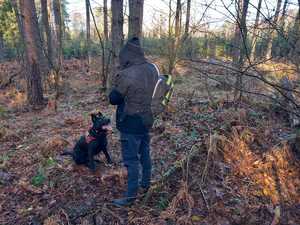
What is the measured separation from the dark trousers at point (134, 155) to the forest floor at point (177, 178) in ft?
0.94

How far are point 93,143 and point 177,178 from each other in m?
1.44

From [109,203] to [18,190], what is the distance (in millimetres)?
1604

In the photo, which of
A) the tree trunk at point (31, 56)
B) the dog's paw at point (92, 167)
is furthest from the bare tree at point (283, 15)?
the tree trunk at point (31, 56)

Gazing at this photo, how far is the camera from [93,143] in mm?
4508

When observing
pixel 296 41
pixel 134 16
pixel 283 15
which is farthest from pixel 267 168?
pixel 134 16

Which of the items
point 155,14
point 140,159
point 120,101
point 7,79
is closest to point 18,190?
point 140,159

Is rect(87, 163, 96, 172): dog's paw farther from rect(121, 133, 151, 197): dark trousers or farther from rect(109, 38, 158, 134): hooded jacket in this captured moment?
rect(109, 38, 158, 134): hooded jacket

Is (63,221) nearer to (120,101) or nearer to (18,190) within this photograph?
(18,190)

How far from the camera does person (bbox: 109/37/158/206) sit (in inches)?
136

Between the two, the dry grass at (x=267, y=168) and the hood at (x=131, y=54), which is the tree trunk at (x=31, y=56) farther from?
the dry grass at (x=267, y=168)

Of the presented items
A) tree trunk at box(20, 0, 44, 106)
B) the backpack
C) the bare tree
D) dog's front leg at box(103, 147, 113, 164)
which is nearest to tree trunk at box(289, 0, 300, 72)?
the bare tree

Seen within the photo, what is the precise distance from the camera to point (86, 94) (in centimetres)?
1175

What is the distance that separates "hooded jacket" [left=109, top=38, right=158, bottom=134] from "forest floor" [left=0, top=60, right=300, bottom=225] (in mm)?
573

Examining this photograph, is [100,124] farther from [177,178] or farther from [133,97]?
[177,178]
